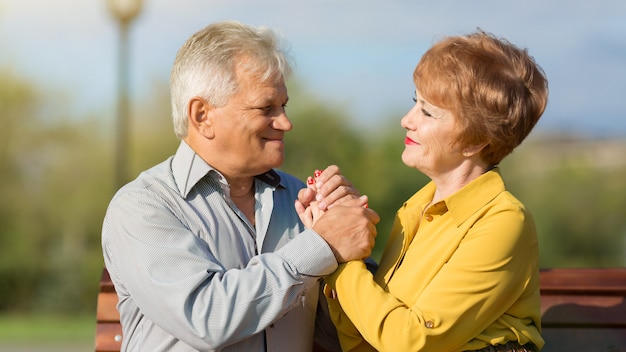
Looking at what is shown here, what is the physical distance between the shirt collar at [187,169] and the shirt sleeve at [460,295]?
2.10 feet

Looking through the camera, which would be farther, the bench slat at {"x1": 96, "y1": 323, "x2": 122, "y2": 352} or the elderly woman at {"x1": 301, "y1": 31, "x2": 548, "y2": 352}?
the bench slat at {"x1": 96, "y1": 323, "x2": 122, "y2": 352}

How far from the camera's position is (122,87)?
1223cm

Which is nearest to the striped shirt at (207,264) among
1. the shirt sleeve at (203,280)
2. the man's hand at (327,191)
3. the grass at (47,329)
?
the shirt sleeve at (203,280)

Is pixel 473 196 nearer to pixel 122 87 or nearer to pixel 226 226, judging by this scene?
pixel 226 226

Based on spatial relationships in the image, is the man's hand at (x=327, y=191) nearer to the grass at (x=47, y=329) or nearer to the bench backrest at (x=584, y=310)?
the bench backrest at (x=584, y=310)

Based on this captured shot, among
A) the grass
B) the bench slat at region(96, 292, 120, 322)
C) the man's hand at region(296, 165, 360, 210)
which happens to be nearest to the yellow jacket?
the man's hand at region(296, 165, 360, 210)

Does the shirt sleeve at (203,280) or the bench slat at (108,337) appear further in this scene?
the bench slat at (108,337)

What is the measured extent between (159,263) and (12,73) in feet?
37.1

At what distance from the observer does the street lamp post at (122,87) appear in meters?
11.6

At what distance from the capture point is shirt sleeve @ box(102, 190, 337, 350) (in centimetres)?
263

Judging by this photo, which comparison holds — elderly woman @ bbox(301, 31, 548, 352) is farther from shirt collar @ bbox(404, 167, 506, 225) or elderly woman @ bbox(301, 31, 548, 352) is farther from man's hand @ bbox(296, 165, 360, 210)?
man's hand @ bbox(296, 165, 360, 210)

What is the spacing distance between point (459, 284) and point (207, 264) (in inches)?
28.6

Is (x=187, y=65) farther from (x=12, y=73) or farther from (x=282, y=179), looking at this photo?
(x=12, y=73)


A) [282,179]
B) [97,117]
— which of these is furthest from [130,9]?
[282,179]
